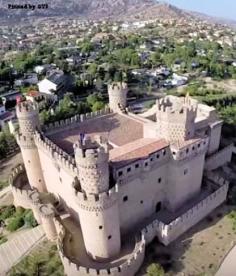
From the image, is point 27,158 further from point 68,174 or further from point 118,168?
point 118,168

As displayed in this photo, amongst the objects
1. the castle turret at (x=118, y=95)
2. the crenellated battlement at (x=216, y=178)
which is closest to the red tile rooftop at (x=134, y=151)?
the castle turret at (x=118, y=95)

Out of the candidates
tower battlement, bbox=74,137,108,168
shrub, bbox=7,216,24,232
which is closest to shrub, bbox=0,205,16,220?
shrub, bbox=7,216,24,232

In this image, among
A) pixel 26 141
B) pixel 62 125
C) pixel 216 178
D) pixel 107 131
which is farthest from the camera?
pixel 216 178

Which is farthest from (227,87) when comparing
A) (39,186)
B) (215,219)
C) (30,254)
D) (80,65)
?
(30,254)

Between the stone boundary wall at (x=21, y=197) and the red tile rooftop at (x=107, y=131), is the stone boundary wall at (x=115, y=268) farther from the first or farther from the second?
the red tile rooftop at (x=107, y=131)

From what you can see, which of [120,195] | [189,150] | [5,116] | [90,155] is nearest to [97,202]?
[120,195]

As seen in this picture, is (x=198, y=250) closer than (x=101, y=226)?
No

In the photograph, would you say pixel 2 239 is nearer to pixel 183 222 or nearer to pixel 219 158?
pixel 183 222
